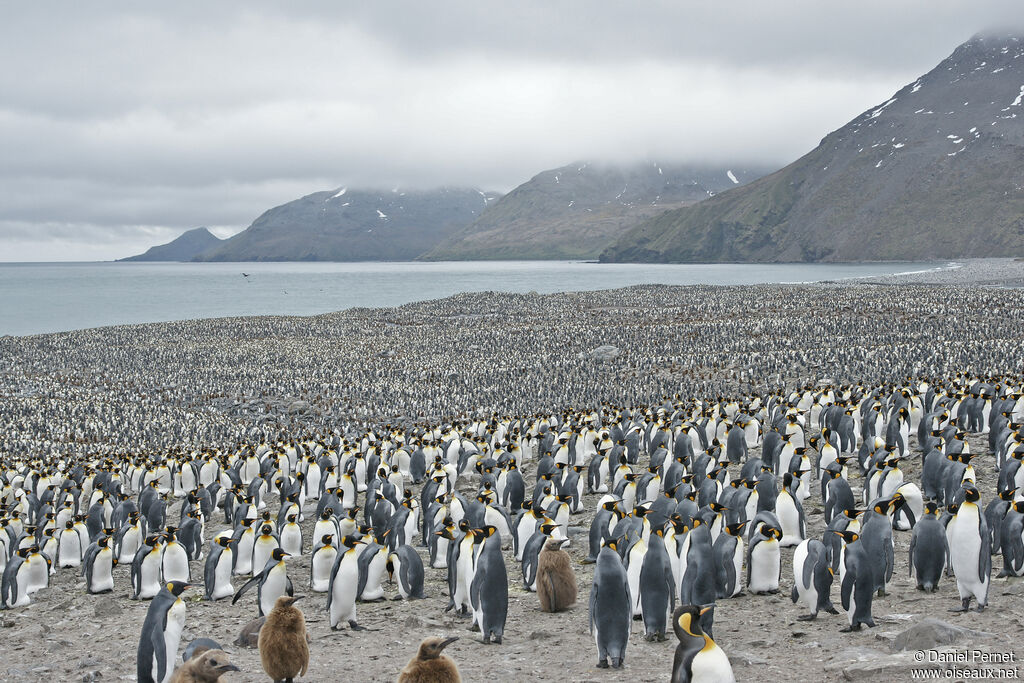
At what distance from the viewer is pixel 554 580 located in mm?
8086

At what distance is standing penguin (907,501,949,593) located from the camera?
24.5 ft

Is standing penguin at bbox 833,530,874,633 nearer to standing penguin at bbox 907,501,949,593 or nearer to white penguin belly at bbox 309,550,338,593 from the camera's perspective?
standing penguin at bbox 907,501,949,593

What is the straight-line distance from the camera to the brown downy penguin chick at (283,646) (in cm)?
639

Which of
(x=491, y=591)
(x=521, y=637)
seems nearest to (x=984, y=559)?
(x=521, y=637)

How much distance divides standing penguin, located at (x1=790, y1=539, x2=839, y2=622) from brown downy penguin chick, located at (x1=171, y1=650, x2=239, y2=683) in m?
4.83

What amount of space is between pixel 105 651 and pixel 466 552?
3577mm

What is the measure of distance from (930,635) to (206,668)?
199 inches

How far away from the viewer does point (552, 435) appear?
15.8 m

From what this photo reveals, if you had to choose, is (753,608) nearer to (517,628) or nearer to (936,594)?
(936,594)

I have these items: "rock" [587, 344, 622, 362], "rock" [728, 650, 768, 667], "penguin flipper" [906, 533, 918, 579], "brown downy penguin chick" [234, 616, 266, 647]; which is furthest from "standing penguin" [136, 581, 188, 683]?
"rock" [587, 344, 622, 362]

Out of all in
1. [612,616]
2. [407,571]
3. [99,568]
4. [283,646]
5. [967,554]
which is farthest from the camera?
[99,568]

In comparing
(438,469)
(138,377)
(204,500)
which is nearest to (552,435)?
(438,469)

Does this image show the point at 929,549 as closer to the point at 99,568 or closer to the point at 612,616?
the point at 612,616

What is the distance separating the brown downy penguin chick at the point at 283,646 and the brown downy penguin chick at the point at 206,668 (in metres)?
1.11
